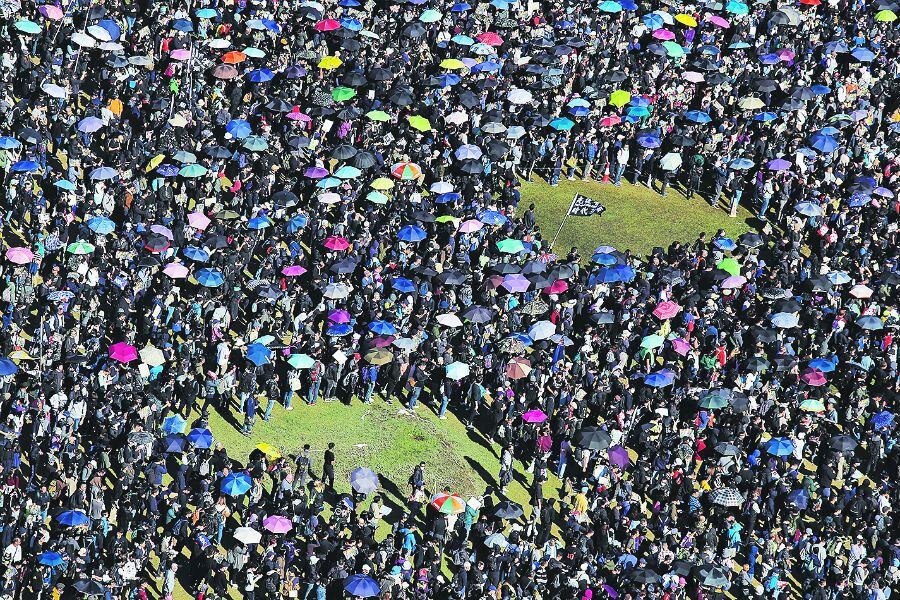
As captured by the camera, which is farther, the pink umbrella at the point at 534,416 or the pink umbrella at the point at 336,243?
the pink umbrella at the point at 336,243

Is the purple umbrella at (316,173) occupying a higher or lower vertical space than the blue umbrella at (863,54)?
lower

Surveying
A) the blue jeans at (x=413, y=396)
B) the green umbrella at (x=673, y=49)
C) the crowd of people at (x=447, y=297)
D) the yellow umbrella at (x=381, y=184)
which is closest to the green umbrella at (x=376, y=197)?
the crowd of people at (x=447, y=297)

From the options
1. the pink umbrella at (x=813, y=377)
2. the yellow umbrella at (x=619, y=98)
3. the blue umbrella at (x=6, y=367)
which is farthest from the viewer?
the yellow umbrella at (x=619, y=98)

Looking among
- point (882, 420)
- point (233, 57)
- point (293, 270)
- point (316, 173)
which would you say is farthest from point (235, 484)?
point (233, 57)

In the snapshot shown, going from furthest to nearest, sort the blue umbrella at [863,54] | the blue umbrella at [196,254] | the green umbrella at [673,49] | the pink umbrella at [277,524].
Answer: the blue umbrella at [863,54], the green umbrella at [673,49], the blue umbrella at [196,254], the pink umbrella at [277,524]

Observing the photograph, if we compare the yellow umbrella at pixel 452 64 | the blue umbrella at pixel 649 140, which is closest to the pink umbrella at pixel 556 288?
the blue umbrella at pixel 649 140

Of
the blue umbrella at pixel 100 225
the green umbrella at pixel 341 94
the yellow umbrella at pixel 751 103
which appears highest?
the yellow umbrella at pixel 751 103

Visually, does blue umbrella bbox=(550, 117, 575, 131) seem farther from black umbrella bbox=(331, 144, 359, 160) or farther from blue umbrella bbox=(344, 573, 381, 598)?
blue umbrella bbox=(344, 573, 381, 598)

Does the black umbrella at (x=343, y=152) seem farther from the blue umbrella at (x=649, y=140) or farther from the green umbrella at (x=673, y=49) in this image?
the green umbrella at (x=673, y=49)
